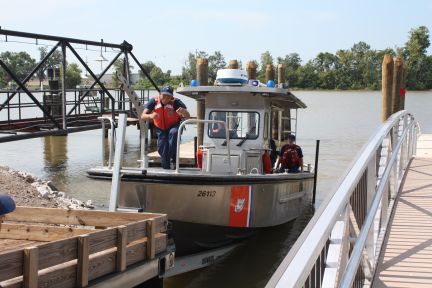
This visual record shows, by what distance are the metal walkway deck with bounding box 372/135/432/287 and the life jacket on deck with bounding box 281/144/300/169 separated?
3.14 metres

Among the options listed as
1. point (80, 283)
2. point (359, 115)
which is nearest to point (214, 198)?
point (80, 283)

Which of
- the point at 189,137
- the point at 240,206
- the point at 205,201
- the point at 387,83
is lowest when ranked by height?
the point at 189,137

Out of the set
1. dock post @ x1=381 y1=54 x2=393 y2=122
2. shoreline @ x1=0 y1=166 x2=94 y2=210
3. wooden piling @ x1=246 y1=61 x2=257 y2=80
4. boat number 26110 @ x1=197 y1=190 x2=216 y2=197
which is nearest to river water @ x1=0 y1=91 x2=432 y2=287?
shoreline @ x1=0 y1=166 x2=94 y2=210

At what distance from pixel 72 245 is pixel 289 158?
7.20 meters

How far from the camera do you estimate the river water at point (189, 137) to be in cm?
1067

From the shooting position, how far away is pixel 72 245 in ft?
19.1

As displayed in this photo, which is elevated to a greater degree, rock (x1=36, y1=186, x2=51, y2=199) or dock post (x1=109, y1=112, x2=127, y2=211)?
dock post (x1=109, y1=112, x2=127, y2=211)

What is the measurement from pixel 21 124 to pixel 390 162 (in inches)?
500

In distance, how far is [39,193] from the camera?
1331 centimetres

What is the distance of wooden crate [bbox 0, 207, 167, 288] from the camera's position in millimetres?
5172

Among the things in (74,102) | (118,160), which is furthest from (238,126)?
(74,102)

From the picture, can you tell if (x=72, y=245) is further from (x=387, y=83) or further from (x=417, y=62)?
(x=417, y=62)

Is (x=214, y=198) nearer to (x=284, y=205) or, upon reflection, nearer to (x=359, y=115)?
(x=284, y=205)

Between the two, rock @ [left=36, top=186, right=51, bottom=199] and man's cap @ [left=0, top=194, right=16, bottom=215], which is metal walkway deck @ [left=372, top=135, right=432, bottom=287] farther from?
rock @ [left=36, top=186, right=51, bottom=199]
